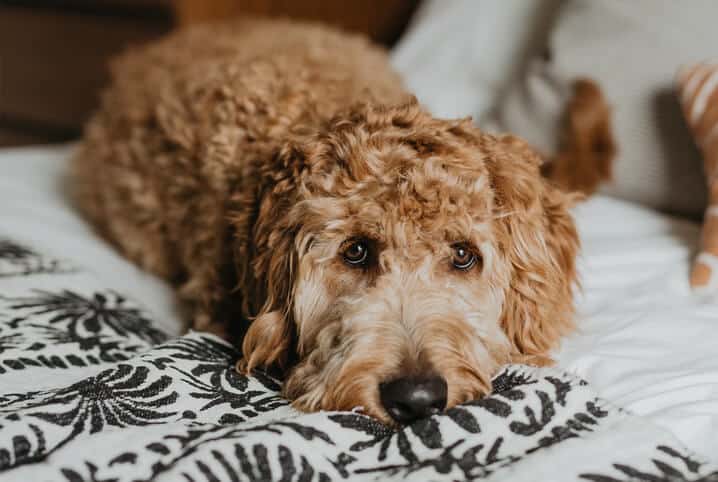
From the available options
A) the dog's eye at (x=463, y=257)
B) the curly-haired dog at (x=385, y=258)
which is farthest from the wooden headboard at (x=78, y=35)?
the dog's eye at (x=463, y=257)

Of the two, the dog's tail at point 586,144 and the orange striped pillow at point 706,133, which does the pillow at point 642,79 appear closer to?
the dog's tail at point 586,144

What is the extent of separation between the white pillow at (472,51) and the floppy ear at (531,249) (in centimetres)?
123

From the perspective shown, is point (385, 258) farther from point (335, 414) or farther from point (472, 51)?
point (472, 51)

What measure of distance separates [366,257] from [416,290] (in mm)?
129

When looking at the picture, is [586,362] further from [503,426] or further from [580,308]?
[503,426]

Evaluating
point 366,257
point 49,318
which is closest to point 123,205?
point 49,318

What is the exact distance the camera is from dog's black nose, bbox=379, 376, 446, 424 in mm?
1269

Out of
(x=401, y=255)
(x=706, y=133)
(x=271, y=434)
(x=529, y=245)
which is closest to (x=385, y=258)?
(x=401, y=255)

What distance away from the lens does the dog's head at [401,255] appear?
4.77 ft

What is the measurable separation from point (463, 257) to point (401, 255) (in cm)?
15

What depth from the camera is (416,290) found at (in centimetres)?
152

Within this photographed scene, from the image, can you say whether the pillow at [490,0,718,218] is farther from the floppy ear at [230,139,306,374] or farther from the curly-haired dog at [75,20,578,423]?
the floppy ear at [230,139,306,374]

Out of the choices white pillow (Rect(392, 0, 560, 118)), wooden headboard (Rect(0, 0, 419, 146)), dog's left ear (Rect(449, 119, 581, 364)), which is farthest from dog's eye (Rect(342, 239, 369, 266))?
wooden headboard (Rect(0, 0, 419, 146))

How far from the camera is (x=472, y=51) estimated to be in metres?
3.00
